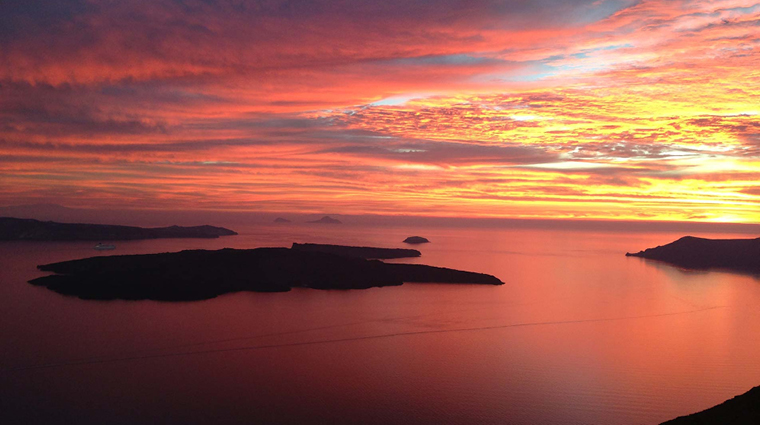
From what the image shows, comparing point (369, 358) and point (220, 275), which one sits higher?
point (220, 275)

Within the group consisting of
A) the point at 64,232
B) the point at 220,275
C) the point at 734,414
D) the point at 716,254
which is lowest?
the point at 734,414

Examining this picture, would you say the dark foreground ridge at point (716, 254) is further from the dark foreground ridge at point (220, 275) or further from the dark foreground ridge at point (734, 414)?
the dark foreground ridge at point (734, 414)

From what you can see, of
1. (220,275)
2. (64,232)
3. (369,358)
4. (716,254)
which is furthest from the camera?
(64,232)

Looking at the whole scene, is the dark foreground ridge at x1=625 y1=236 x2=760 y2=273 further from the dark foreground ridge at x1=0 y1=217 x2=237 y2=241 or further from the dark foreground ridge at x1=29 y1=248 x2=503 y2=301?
the dark foreground ridge at x1=0 y1=217 x2=237 y2=241

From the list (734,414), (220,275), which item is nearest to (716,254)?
(220,275)

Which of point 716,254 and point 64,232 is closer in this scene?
point 716,254

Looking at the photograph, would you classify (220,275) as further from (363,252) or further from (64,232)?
(64,232)

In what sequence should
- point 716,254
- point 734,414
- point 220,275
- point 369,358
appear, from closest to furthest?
1. point 734,414
2. point 369,358
3. point 220,275
4. point 716,254

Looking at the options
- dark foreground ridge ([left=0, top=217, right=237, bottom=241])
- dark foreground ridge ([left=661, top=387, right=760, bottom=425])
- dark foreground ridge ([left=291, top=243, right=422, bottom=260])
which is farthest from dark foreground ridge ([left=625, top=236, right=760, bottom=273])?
dark foreground ridge ([left=0, top=217, right=237, bottom=241])
